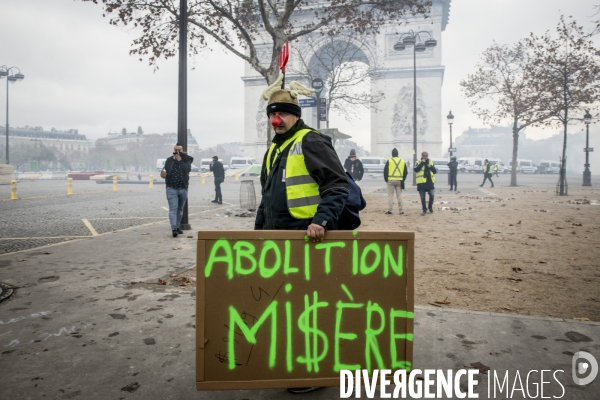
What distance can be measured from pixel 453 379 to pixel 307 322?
1.17 m

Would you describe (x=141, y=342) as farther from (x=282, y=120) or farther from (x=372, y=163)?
(x=372, y=163)

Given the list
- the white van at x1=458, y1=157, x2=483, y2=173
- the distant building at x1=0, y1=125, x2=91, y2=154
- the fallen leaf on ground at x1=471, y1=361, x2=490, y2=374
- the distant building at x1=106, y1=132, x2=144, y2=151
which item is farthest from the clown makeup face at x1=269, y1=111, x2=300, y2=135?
the distant building at x1=106, y1=132, x2=144, y2=151

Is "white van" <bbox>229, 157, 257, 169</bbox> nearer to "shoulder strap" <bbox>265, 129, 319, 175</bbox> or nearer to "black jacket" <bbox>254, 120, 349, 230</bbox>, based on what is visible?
"shoulder strap" <bbox>265, 129, 319, 175</bbox>

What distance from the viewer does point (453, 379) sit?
3.04 m

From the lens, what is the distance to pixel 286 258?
257 cm

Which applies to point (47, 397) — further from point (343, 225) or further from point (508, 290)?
point (508, 290)

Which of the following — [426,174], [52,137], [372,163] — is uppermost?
[52,137]

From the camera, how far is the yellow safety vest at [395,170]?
13.1m

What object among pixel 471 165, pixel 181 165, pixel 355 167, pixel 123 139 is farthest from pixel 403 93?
pixel 123 139

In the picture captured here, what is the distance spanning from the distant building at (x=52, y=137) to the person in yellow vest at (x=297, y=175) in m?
138

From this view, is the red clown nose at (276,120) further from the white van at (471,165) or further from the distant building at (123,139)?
the distant building at (123,139)

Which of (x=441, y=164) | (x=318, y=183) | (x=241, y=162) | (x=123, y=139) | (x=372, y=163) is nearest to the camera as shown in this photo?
(x=318, y=183)

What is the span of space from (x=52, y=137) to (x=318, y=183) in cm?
15736

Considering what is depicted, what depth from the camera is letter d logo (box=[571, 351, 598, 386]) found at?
302 cm
